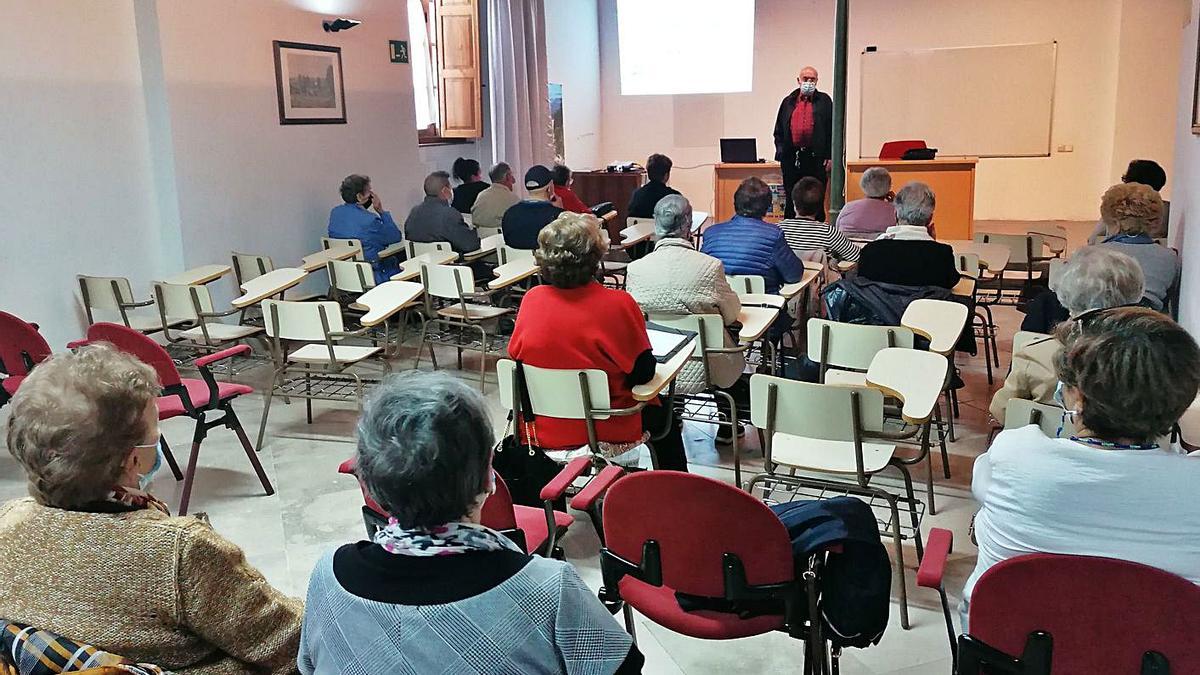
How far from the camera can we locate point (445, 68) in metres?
9.51

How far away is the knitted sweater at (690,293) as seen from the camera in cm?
391

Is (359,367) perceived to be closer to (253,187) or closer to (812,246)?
(253,187)

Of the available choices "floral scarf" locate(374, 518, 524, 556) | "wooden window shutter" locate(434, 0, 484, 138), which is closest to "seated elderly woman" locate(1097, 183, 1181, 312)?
"floral scarf" locate(374, 518, 524, 556)

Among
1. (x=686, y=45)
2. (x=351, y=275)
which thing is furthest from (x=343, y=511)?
(x=686, y=45)

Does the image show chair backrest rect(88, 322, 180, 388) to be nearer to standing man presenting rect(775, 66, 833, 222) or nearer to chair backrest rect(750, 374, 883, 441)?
chair backrest rect(750, 374, 883, 441)

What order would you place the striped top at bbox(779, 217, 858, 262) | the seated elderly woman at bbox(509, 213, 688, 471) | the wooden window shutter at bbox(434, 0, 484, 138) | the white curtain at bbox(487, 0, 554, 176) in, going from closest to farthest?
1. the seated elderly woman at bbox(509, 213, 688, 471)
2. the striped top at bbox(779, 217, 858, 262)
3. the wooden window shutter at bbox(434, 0, 484, 138)
4. the white curtain at bbox(487, 0, 554, 176)

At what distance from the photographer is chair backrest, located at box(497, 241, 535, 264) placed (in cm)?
621

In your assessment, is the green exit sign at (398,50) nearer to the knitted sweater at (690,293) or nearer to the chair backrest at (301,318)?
the chair backrest at (301,318)

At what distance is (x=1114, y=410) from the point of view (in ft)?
5.68

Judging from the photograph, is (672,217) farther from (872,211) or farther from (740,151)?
(740,151)

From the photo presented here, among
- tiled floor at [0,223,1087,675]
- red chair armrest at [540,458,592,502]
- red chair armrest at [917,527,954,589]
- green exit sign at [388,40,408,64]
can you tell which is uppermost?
green exit sign at [388,40,408,64]

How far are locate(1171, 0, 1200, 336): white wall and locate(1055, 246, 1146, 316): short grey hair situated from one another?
1.90 metres

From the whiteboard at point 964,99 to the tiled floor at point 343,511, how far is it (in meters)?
6.80

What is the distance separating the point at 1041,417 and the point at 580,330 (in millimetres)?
1372
